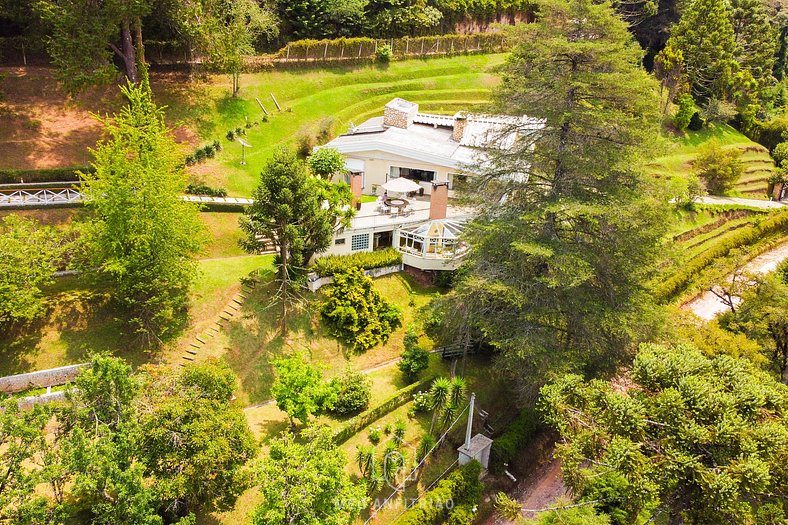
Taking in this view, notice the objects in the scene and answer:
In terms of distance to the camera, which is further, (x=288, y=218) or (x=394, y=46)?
(x=394, y=46)

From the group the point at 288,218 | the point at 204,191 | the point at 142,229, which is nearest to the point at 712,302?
the point at 288,218

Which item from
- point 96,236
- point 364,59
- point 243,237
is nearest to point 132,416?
point 96,236

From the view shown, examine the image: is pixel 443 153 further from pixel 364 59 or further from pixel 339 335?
pixel 364 59

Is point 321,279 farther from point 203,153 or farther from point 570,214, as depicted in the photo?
point 203,153

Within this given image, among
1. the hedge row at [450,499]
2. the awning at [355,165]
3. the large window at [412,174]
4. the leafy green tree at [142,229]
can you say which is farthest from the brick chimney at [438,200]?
the hedge row at [450,499]

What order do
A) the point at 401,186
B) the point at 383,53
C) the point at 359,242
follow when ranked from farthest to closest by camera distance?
1. the point at 383,53
2. the point at 401,186
3. the point at 359,242

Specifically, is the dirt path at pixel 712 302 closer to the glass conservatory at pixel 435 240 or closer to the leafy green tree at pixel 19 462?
the glass conservatory at pixel 435 240

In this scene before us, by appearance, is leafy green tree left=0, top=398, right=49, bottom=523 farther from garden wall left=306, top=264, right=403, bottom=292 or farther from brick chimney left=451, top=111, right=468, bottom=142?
brick chimney left=451, top=111, right=468, bottom=142

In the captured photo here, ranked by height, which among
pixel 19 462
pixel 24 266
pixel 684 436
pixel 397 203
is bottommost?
pixel 19 462
